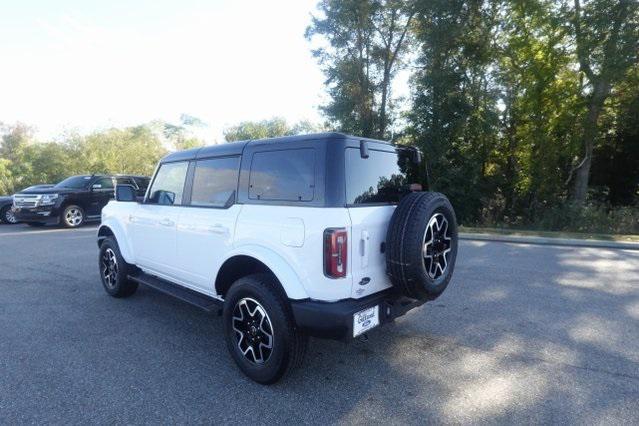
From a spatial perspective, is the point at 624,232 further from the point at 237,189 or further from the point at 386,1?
the point at 386,1

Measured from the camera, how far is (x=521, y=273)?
20.0ft

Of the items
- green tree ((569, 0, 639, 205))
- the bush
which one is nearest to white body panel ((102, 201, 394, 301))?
the bush

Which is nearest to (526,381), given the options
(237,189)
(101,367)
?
(237,189)

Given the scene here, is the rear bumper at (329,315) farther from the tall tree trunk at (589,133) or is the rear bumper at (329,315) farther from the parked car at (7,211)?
the parked car at (7,211)

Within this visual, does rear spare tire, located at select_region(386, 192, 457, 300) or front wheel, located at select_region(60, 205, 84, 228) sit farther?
front wheel, located at select_region(60, 205, 84, 228)

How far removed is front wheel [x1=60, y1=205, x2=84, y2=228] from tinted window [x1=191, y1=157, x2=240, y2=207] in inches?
443

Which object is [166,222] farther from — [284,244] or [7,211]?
[7,211]

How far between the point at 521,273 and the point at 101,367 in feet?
19.8

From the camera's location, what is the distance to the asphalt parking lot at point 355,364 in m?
2.53

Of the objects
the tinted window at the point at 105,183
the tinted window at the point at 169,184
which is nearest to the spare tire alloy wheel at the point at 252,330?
the tinted window at the point at 169,184

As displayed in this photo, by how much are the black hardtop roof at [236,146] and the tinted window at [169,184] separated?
0.30ft

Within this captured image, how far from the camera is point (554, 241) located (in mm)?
9148

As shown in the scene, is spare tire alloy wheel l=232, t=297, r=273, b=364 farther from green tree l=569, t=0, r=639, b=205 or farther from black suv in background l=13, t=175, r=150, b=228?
green tree l=569, t=0, r=639, b=205

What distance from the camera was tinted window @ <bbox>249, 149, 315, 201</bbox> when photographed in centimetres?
273
